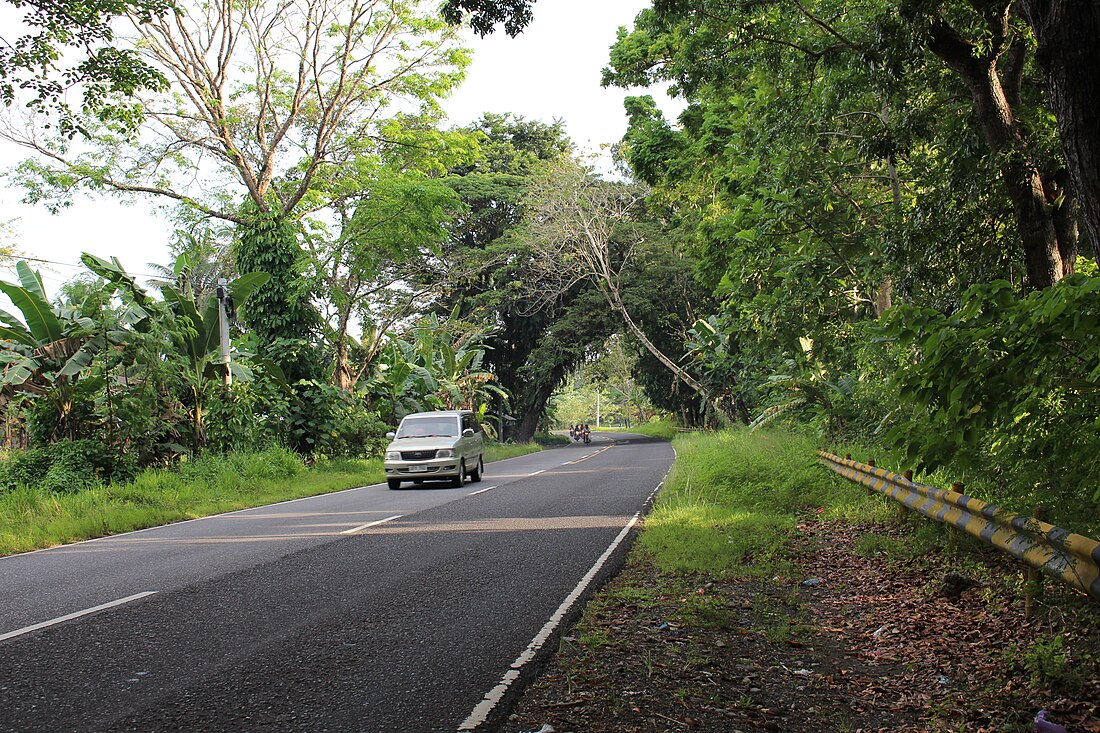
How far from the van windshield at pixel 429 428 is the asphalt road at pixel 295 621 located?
23.0 feet

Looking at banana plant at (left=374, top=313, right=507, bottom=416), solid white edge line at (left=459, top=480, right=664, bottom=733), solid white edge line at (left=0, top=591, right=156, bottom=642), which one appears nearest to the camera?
solid white edge line at (left=459, top=480, right=664, bottom=733)

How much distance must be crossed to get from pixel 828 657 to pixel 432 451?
14.0 meters

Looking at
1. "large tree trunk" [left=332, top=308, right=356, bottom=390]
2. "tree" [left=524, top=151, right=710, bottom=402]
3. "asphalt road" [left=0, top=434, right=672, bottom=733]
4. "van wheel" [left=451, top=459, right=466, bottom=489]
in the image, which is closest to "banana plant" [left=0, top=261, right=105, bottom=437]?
"asphalt road" [left=0, top=434, right=672, bottom=733]

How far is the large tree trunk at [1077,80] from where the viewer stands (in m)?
4.82

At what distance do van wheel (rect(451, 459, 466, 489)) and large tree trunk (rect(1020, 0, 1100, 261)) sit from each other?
50.4 feet

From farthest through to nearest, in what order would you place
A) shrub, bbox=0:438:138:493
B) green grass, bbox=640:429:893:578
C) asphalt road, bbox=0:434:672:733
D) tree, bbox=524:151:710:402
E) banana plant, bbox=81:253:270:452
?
tree, bbox=524:151:710:402 → banana plant, bbox=81:253:270:452 → shrub, bbox=0:438:138:493 → green grass, bbox=640:429:893:578 → asphalt road, bbox=0:434:672:733

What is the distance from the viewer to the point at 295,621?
639 cm

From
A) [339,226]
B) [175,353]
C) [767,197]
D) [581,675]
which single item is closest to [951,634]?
[581,675]

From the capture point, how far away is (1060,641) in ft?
15.3

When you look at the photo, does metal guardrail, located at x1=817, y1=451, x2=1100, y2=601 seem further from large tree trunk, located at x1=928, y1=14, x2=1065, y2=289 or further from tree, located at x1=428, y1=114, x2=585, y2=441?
tree, located at x1=428, y1=114, x2=585, y2=441

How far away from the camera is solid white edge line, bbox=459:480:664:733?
4.27 metres

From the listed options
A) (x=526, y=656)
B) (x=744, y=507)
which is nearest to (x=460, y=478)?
(x=744, y=507)

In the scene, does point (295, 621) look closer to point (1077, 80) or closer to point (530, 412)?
point (1077, 80)

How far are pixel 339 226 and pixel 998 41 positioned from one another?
24.1 metres
